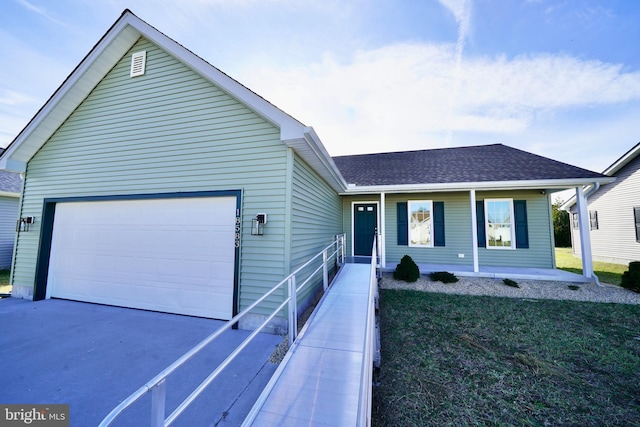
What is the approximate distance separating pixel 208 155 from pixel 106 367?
3.51m

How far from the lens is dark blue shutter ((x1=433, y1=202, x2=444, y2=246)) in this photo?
846cm

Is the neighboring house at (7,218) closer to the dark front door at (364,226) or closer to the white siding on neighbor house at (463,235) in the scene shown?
the white siding on neighbor house at (463,235)

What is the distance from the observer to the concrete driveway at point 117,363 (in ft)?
7.72

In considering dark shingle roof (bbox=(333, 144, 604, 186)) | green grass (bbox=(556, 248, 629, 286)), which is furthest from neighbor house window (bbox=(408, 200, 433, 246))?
green grass (bbox=(556, 248, 629, 286))

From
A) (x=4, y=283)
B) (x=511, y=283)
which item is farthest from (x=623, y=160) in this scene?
(x=4, y=283)

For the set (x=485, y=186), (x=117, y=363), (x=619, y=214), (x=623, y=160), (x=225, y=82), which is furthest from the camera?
(x=619, y=214)

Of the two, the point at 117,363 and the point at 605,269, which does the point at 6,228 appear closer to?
the point at 117,363

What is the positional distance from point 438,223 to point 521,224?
2.63 meters

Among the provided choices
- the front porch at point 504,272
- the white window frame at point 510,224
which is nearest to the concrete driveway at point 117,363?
the front porch at point 504,272

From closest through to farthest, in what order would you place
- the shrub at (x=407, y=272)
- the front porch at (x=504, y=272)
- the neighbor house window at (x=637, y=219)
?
1. the front porch at (x=504, y=272)
2. the shrub at (x=407, y=272)
3. the neighbor house window at (x=637, y=219)

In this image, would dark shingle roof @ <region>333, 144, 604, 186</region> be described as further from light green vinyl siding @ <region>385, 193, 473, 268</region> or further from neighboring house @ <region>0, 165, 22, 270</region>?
neighboring house @ <region>0, 165, 22, 270</region>

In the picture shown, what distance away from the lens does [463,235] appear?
8320 millimetres

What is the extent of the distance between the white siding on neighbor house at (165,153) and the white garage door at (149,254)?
377 millimetres

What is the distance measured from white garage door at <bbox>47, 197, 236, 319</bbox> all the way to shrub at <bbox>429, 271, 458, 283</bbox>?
5.72 m
